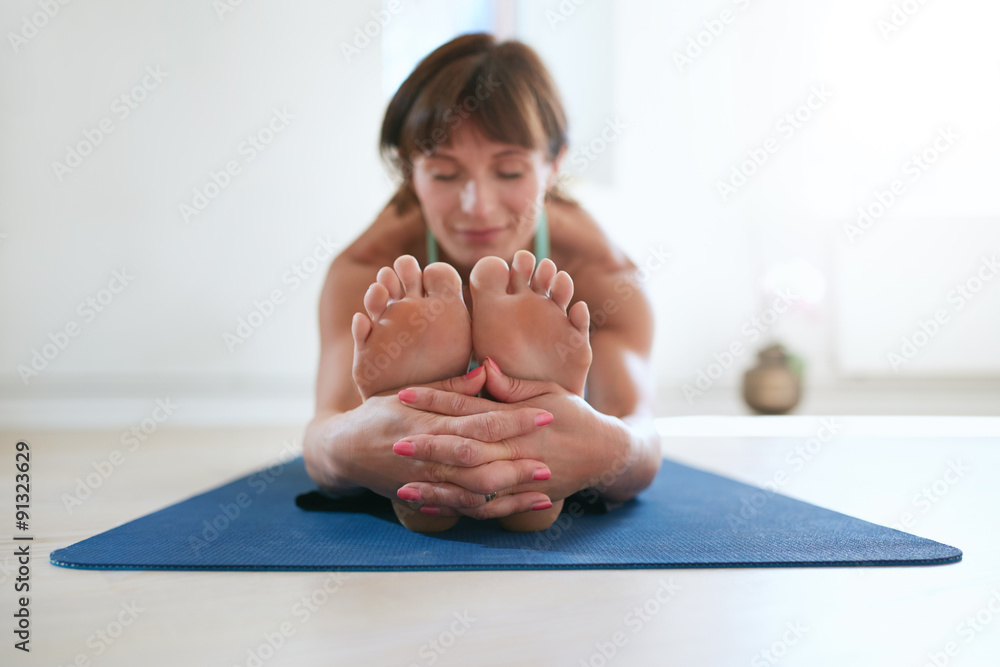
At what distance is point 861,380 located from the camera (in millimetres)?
2855

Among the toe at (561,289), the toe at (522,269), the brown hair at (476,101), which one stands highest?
the brown hair at (476,101)

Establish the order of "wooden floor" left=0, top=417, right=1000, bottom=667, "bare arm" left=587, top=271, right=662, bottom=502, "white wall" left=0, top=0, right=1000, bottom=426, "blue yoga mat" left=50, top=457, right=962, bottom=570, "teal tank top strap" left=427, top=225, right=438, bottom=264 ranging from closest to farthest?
"wooden floor" left=0, top=417, right=1000, bottom=667 → "blue yoga mat" left=50, top=457, right=962, bottom=570 → "bare arm" left=587, top=271, right=662, bottom=502 → "teal tank top strap" left=427, top=225, right=438, bottom=264 → "white wall" left=0, top=0, right=1000, bottom=426

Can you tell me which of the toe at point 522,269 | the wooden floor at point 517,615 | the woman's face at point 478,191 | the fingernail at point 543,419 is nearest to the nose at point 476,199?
the woman's face at point 478,191

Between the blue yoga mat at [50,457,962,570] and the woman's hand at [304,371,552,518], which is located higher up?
the woman's hand at [304,371,552,518]

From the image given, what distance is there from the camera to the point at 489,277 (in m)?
0.80

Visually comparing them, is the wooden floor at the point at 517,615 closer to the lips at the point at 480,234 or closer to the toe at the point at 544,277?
the toe at the point at 544,277

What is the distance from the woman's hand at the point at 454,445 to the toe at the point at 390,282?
0.10 meters

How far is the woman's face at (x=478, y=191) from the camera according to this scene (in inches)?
42.6

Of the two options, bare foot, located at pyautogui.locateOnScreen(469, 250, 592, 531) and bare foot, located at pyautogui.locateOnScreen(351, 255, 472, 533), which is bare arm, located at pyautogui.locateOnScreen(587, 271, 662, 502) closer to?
bare foot, located at pyautogui.locateOnScreen(469, 250, 592, 531)

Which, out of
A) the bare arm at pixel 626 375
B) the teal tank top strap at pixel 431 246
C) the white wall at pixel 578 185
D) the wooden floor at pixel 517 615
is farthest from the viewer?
the white wall at pixel 578 185

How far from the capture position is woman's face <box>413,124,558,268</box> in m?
1.08


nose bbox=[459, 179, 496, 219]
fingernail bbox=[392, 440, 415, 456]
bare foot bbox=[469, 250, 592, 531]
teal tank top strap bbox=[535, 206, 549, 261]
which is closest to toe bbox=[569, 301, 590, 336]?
bare foot bbox=[469, 250, 592, 531]

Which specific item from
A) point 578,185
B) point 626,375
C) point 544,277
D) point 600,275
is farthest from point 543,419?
point 578,185

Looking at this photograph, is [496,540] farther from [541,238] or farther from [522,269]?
[541,238]
